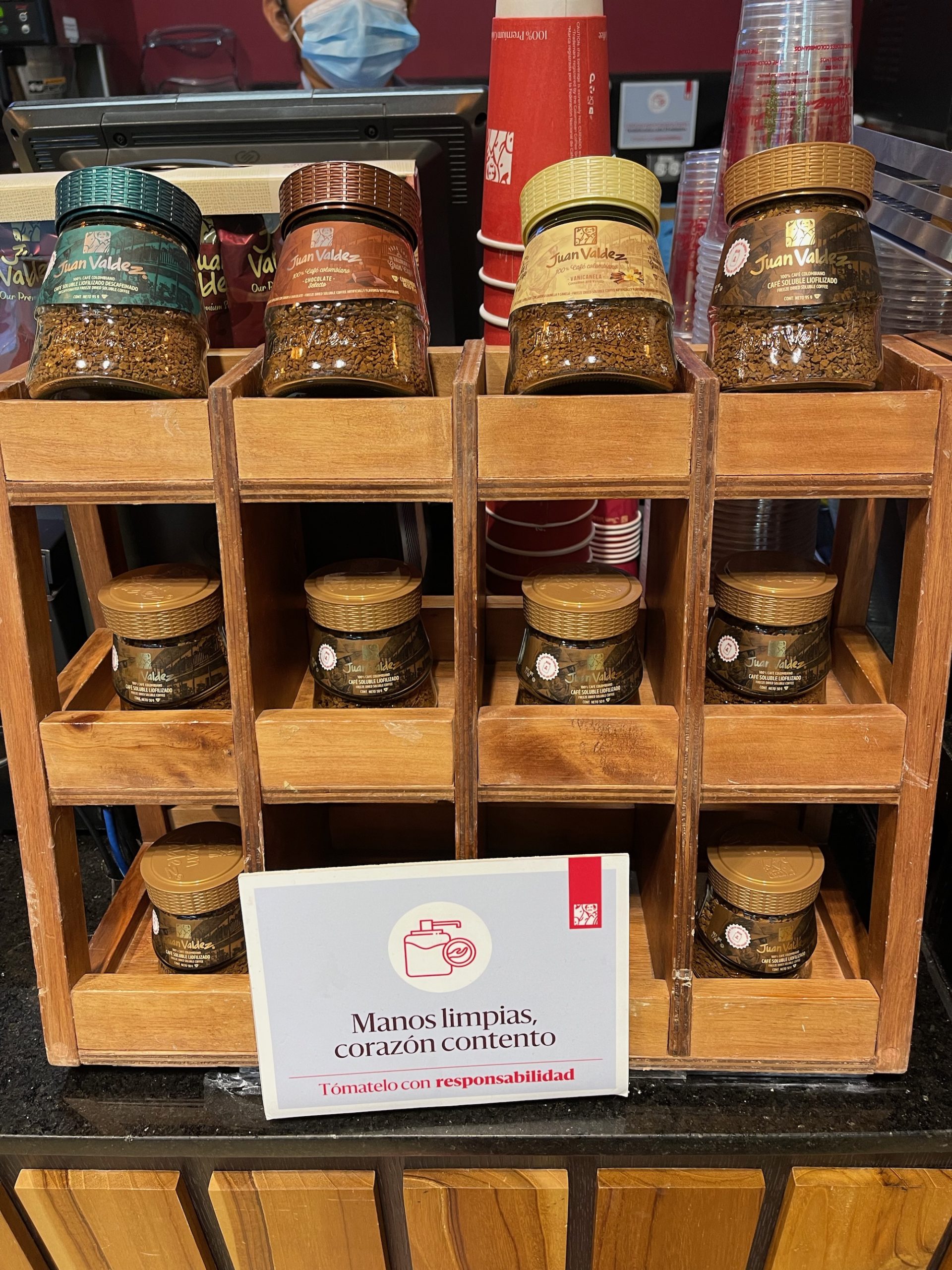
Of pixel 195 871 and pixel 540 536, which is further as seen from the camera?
pixel 540 536

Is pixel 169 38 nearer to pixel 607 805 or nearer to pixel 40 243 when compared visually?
pixel 40 243

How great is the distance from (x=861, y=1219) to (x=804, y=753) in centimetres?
46

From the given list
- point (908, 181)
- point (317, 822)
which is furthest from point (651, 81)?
point (317, 822)

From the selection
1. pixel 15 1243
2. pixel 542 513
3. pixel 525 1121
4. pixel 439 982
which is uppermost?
pixel 542 513

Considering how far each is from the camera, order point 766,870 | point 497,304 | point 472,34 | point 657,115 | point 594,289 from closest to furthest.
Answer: point 594,289
point 766,870
point 497,304
point 657,115
point 472,34

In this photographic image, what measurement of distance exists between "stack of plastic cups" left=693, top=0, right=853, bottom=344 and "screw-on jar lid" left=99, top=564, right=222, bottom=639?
62 centimetres

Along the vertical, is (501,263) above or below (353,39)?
below

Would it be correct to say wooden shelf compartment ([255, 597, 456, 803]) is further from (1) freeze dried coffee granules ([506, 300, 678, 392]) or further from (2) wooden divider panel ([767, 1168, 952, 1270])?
(2) wooden divider panel ([767, 1168, 952, 1270])

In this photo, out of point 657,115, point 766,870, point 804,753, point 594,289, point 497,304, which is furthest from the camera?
point 657,115

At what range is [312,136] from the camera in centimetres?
114

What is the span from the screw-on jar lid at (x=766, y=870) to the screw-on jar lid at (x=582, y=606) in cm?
26

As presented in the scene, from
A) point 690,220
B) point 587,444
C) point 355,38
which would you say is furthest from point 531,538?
point 355,38

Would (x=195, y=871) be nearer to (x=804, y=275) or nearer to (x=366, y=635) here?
(x=366, y=635)

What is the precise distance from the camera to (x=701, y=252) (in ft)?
3.68
